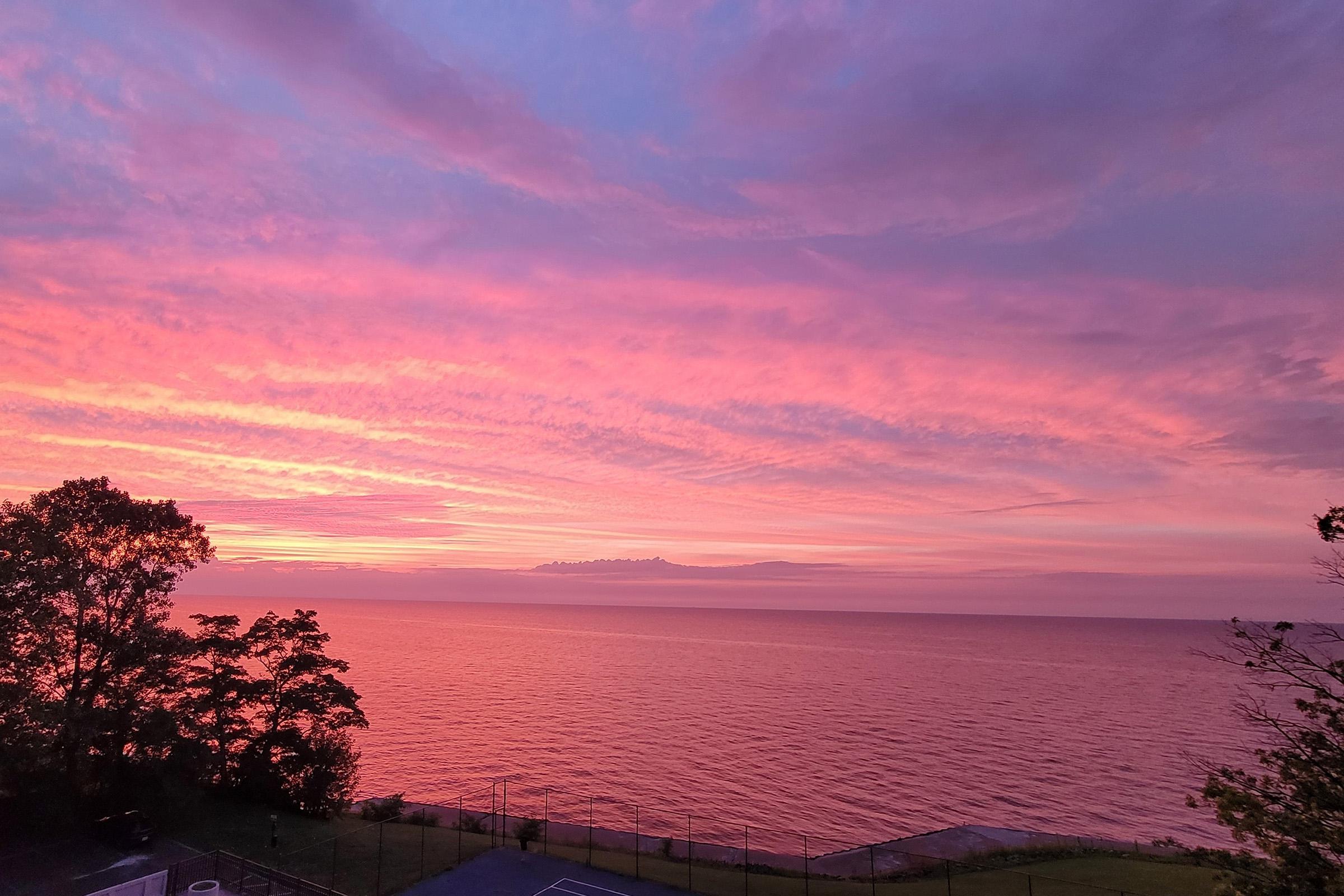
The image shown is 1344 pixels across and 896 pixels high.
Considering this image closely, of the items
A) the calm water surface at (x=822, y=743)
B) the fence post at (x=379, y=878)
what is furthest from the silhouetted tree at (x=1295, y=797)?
the fence post at (x=379, y=878)

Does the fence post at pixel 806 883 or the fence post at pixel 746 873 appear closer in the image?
the fence post at pixel 746 873

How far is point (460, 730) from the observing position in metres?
84.4

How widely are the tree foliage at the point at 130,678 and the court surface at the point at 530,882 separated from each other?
49.1 feet

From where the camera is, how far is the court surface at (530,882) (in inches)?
1220

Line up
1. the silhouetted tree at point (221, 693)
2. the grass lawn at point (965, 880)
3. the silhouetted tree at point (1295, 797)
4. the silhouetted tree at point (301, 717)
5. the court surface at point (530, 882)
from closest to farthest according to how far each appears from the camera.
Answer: the silhouetted tree at point (1295, 797) < the court surface at point (530, 882) < the grass lawn at point (965, 880) < the silhouetted tree at point (221, 693) < the silhouetted tree at point (301, 717)

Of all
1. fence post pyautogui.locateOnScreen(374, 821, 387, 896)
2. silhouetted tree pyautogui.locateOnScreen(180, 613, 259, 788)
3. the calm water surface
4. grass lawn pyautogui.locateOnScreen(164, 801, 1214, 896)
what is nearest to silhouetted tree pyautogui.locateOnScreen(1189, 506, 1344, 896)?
grass lawn pyautogui.locateOnScreen(164, 801, 1214, 896)

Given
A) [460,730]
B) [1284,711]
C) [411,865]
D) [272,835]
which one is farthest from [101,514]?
[1284,711]

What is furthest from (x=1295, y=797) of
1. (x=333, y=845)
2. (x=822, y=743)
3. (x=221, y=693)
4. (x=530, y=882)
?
(x=822, y=743)

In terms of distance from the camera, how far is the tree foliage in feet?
106

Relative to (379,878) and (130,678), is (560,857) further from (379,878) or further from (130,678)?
(130,678)

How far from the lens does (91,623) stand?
37969 millimetres

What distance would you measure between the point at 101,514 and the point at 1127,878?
5971 centimetres

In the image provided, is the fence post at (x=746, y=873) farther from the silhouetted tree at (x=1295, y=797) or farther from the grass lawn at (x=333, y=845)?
the silhouetted tree at (x=1295, y=797)

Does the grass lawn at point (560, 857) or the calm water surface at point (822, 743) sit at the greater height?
the grass lawn at point (560, 857)
